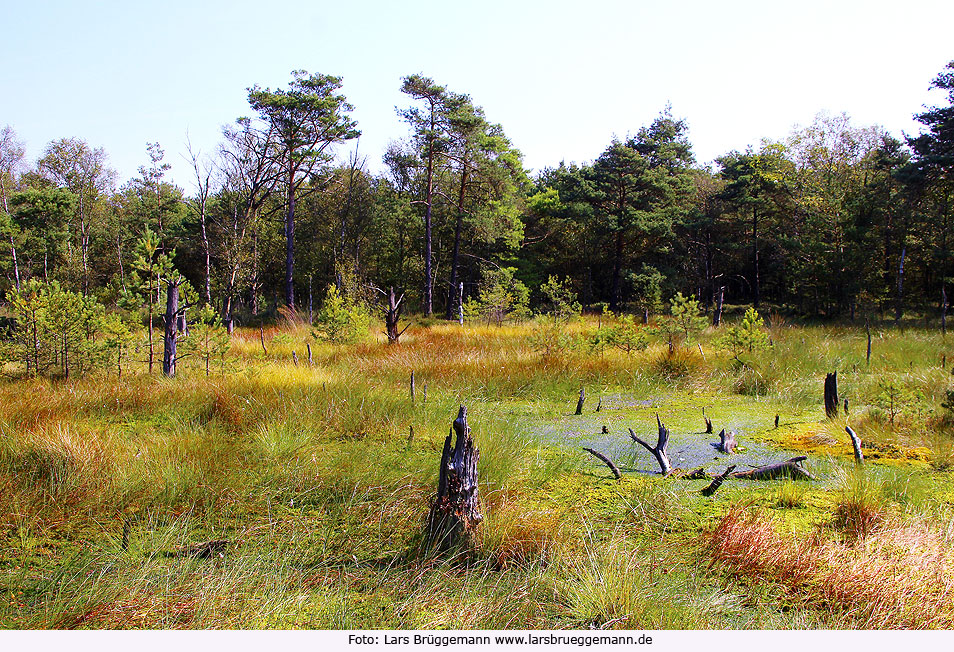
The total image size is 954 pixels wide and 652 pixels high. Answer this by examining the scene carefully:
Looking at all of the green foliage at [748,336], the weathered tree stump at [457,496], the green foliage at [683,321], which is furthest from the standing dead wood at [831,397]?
the weathered tree stump at [457,496]

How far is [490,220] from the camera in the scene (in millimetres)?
28094

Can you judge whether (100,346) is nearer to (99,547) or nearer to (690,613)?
(99,547)

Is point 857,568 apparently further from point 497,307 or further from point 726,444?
point 497,307

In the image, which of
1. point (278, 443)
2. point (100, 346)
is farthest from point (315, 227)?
point (278, 443)

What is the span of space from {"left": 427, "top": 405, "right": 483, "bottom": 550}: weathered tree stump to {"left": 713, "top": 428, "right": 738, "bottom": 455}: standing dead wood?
11.4ft

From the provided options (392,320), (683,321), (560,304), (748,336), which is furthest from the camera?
(560,304)

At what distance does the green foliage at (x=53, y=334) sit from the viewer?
7.87m

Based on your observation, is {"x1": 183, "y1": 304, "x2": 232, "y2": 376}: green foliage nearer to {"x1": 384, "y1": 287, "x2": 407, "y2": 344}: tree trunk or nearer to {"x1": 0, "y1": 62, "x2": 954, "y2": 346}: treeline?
{"x1": 384, "y1": 287, "x2": 407, "y2": 344}: tree trunk

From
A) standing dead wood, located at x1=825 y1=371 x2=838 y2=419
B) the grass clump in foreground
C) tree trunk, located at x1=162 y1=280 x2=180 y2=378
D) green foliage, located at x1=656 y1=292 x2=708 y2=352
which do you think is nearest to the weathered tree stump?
the grass clump in foreground

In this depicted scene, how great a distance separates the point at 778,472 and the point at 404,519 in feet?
10.8

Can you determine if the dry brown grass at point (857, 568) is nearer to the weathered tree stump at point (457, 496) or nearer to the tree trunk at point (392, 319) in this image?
the weathered tree stump at point (457, 496)

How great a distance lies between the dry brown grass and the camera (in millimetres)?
2857

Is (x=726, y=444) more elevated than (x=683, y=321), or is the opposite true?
(x=683, y=321)

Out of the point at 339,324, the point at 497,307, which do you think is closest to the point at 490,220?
the point at 497,307
